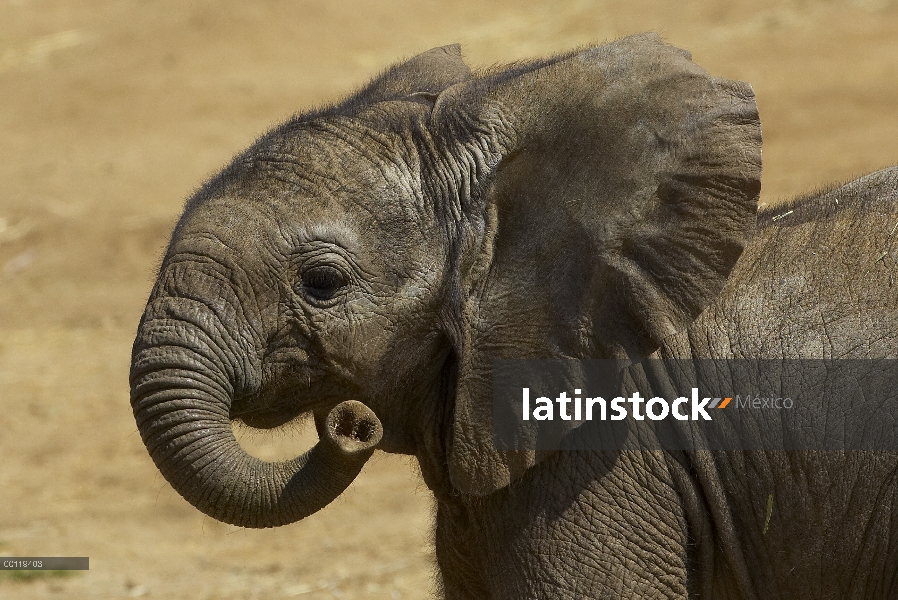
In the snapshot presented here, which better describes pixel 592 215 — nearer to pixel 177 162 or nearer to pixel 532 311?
pixel 532 311

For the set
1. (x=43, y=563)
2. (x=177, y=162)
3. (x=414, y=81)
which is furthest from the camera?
(x=177, y=162)

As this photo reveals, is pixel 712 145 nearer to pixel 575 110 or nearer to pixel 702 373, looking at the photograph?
pixel 575 110

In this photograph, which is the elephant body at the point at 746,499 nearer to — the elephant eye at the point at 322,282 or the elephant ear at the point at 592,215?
the elephant ear at the point at 592,215

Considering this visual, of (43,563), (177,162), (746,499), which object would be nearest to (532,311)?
(746,499)

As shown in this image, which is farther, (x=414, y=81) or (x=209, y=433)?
(x=414, y=81)

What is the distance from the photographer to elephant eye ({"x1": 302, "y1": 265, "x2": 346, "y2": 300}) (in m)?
5.18

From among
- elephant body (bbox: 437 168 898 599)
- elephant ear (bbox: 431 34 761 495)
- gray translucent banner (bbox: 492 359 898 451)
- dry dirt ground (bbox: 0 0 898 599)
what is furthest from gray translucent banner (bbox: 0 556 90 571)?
gray translucent banner (bbox: 492 359 898 451)

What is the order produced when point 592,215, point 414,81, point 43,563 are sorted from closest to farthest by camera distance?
point 592,215 < point 414,81 < point 43,563

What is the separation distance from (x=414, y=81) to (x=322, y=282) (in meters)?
1.14

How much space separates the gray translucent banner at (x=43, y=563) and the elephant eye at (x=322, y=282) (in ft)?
18.7

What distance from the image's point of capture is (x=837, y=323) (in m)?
5.23

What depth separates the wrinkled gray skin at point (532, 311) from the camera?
509cm

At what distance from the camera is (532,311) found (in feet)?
17.1

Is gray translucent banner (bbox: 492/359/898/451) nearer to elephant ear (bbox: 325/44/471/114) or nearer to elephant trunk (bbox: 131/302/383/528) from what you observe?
elephant trunk (bbox: 131/302/383/528)
